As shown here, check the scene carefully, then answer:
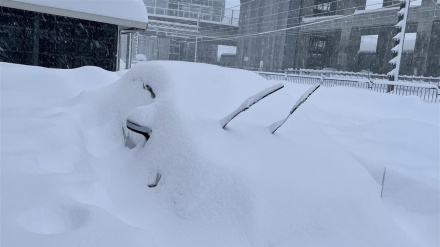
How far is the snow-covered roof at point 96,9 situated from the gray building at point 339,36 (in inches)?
716

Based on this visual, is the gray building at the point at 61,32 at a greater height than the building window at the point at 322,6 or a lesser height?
lesser

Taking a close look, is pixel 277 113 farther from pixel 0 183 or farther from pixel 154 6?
pixel 154 6

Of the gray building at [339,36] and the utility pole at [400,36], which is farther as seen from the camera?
the gray building at [339,36]

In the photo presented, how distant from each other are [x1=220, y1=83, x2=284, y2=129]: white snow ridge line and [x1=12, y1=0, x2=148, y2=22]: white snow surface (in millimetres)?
9374


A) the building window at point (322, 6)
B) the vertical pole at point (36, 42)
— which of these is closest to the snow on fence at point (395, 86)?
the vertical pole at point (36, 42)

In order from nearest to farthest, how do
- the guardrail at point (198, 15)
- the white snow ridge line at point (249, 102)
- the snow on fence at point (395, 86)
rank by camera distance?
the white snow ridge line at point (249, 102) < the snow on fence at point (395, 86) < the guardrail at point (198, 15)

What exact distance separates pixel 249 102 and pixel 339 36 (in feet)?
99.8

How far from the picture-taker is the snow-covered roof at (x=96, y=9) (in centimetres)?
994

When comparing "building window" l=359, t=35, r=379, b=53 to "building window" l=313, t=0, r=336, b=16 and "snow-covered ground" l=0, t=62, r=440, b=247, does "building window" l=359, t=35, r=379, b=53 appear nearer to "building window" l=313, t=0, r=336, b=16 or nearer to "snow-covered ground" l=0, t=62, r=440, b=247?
"building window" l=313, t=0, r=336, b=16

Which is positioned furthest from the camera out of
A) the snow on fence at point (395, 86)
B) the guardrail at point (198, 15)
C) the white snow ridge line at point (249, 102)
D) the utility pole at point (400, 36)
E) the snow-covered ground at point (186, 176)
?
the guardrail at point (198, 15)

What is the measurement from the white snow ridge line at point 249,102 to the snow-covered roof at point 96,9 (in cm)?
937

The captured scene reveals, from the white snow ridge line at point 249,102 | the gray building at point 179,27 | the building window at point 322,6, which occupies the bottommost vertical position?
the white snow ridge line at point 249,102

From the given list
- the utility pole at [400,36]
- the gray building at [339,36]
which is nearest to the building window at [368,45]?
the gray building at [339,36]

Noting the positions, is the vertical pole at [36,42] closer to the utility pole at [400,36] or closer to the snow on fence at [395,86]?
the snow on fence at [395,86]
